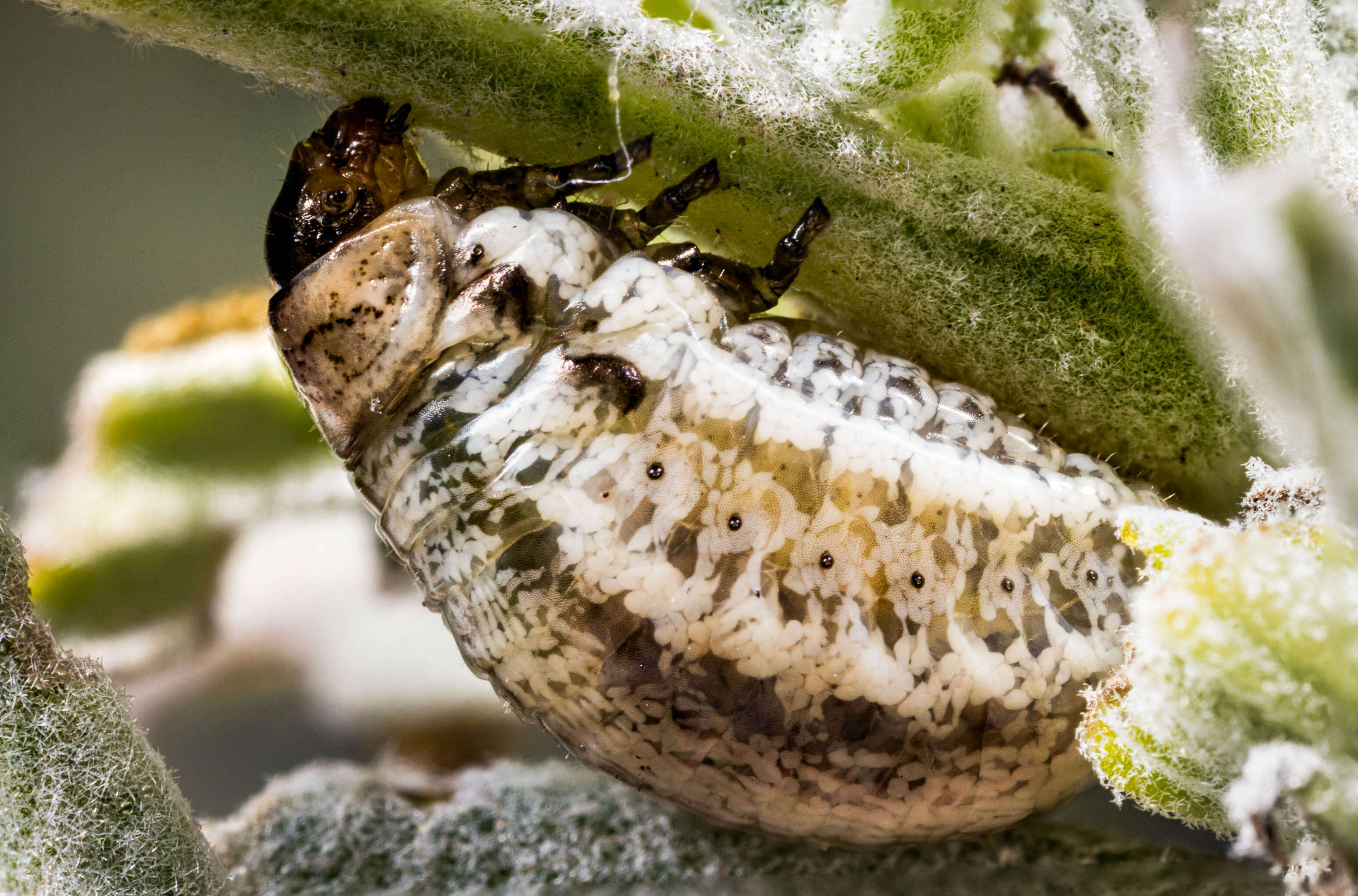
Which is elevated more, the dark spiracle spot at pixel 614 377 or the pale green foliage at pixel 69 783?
the dark spiracle spot at pixel 614 377

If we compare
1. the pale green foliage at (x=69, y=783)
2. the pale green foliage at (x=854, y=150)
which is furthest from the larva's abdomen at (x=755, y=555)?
the pale green foliage at (x=69, y=783)

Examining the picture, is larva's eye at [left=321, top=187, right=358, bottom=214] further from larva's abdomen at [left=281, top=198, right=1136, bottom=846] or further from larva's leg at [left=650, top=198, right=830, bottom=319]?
larva's leg at [left=650, top=198, right=830, bottom=319]

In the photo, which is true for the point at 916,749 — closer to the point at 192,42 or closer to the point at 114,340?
the point at 192,42

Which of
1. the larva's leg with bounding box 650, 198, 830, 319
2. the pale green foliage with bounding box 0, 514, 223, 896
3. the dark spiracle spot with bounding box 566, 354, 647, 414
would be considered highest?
the larva's leg with bounding box 650, 198, 830, 319

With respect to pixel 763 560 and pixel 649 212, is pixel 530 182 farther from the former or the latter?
pixel 763 560

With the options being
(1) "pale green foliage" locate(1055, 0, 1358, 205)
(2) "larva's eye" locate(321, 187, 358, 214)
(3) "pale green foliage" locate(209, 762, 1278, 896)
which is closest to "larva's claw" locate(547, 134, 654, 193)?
(2) "larva's eye" locate(321, 187, 358, 214)

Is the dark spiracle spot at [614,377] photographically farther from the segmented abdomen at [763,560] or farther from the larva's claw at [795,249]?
the larva's claw at [795,249]
